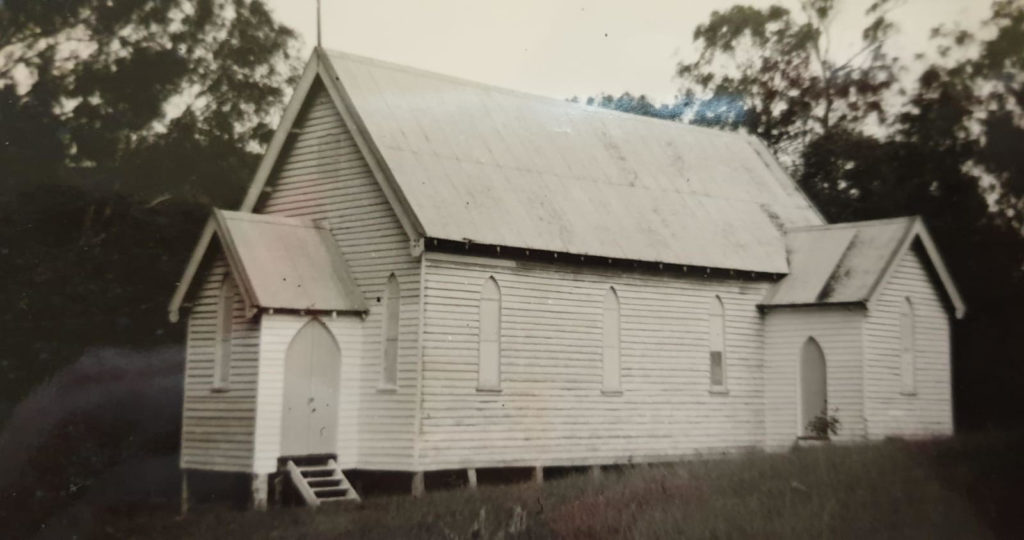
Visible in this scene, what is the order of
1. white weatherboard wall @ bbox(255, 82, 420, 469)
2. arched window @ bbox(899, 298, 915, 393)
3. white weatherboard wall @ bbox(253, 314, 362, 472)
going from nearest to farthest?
white weatherboard wall @ bbox(253, 314, 362, 472) → white weatherboard wall @ bbox(255, 82, 420, 469) → arched window @ bbox(899, 298, 915, 393)

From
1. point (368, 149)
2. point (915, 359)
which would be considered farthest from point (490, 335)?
point (915, 359)

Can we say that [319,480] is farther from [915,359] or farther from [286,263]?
[915,359]

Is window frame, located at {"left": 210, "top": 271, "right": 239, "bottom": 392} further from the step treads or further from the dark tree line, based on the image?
the dark tree line

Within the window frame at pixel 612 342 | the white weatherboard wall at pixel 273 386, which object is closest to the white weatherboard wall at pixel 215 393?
the white weatherboard wall at pixel 273 386

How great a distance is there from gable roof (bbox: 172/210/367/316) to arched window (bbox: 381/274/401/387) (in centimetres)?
55

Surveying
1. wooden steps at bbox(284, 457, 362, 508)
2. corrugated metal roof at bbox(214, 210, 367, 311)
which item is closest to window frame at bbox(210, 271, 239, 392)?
corrugated metal roof at bbox(214, 210, 367, 311)

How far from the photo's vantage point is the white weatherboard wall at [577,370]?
26125 millimetres

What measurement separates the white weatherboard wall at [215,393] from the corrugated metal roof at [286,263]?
81cm

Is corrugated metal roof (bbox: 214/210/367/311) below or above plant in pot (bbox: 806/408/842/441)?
above

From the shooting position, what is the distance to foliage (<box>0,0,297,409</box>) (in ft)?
84.9

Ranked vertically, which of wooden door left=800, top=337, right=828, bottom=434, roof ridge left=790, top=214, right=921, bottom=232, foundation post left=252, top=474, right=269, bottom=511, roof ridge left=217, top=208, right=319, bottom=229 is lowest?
foundation post left=252, top=474, right=269, bottom=511

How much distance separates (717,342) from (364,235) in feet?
32.6

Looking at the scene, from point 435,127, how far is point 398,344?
5.35 meters

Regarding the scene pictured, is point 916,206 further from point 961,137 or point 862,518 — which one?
point 862,518
